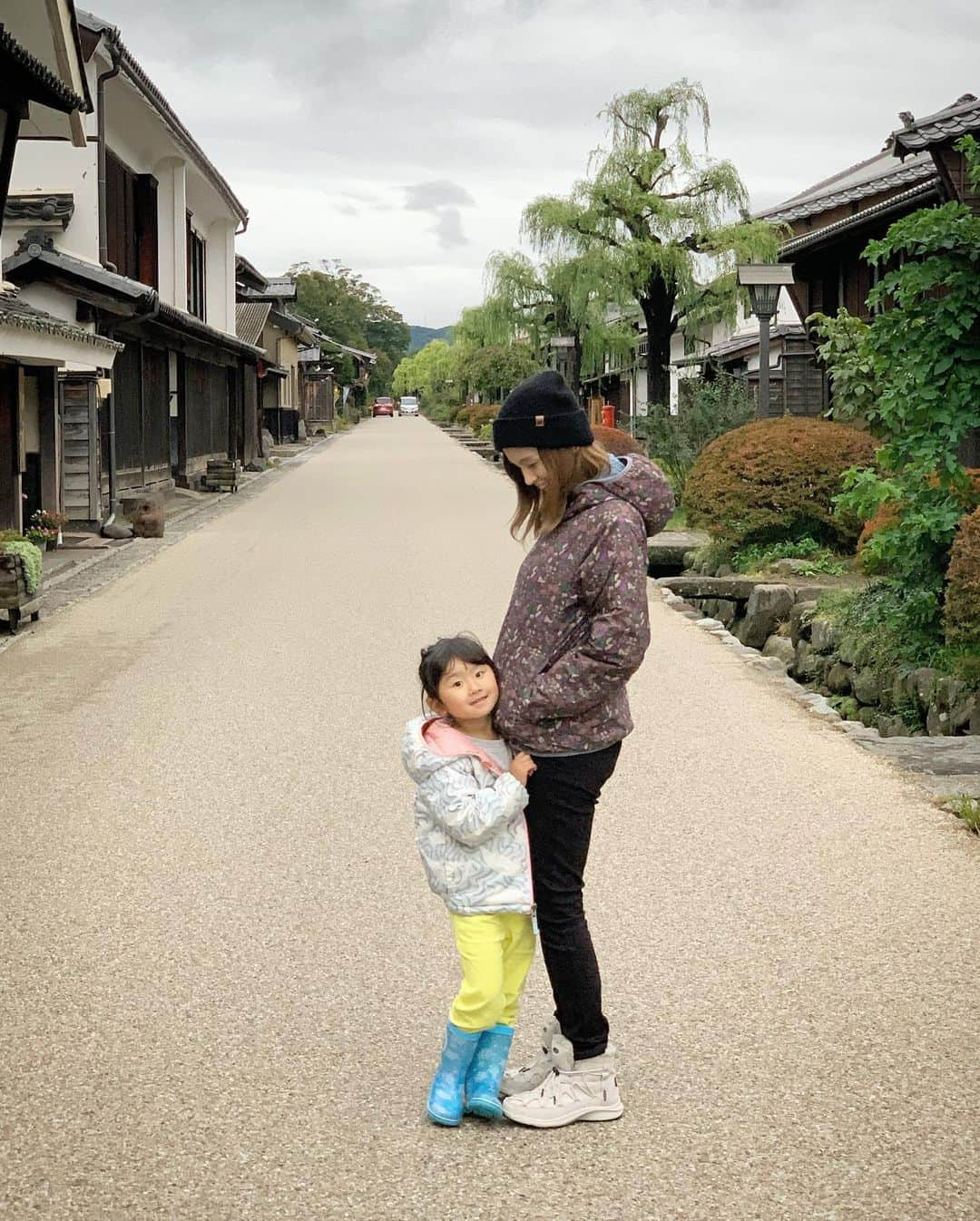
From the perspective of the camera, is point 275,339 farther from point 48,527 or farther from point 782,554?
point 782,554

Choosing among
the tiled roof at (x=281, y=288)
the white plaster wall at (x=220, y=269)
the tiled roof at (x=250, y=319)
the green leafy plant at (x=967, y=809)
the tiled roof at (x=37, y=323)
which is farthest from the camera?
the tiled roof at (x=281, y=288)

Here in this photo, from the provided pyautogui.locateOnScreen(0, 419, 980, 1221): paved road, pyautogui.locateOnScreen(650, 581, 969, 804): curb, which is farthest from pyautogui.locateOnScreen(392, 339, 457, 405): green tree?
pyautogui.locateOnScreen(0, 419, 980, 1221): paved road

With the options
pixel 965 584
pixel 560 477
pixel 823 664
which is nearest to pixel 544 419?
pixel 560 477

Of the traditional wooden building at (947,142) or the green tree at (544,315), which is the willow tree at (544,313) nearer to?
the green tree at (544,315)

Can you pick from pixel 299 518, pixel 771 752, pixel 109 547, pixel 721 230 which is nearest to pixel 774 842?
pixel 771 752

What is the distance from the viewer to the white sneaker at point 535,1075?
350 centimetres

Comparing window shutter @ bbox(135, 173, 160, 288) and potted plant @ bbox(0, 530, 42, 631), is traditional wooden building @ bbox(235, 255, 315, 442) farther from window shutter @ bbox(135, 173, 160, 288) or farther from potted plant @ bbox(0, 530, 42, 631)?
potted plant @ bbox(0, 530, 42, 631)

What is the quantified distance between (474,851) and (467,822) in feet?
0.37

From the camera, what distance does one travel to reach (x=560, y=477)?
11.0 ft

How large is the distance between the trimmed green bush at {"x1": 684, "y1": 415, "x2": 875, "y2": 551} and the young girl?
38.3ft

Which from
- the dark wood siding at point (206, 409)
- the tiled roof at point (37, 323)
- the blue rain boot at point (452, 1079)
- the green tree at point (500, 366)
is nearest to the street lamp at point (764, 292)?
the tiled roof at point (37, 323)

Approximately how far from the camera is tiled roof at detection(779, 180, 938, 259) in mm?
17594

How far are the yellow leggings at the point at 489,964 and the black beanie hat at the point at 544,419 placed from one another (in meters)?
1.04

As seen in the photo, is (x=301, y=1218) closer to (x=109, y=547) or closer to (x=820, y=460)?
(x=820, y=460)
